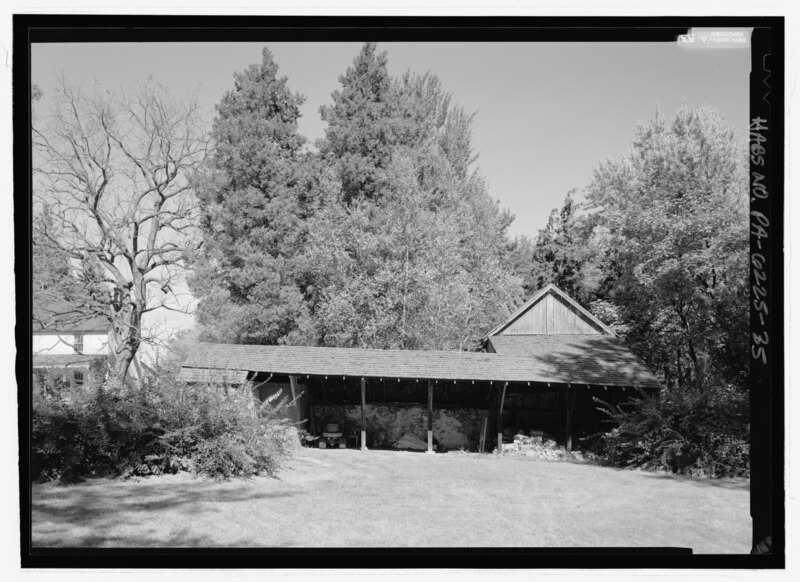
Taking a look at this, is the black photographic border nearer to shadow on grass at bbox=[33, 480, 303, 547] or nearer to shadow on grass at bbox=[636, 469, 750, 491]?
shadow on grass at bbox=[33, 480, 303, 547]

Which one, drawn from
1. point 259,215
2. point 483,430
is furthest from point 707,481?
point 259,215

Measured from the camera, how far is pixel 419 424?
18906 millimetres

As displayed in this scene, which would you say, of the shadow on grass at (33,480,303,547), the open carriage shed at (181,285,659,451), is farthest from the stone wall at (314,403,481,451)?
the shadow on grass at (33,480,303,547)

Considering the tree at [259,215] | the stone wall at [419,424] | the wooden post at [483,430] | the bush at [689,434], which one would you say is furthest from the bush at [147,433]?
the tree at [259,215]

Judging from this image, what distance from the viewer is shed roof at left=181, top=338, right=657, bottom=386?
16312 mm

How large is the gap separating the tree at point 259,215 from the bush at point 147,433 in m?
13.1

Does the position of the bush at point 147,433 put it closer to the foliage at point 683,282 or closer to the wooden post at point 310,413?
the wooden post at point 310,413

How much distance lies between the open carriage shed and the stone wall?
0.03 m

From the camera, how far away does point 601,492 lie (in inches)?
414

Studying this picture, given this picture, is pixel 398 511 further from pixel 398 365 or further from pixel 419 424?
pixel 419 424

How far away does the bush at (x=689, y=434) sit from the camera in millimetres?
12547

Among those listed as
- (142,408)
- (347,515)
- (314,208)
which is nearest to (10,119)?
(347,515)

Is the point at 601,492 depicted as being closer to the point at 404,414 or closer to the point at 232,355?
the point at 404,414

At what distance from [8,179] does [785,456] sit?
7195mm
